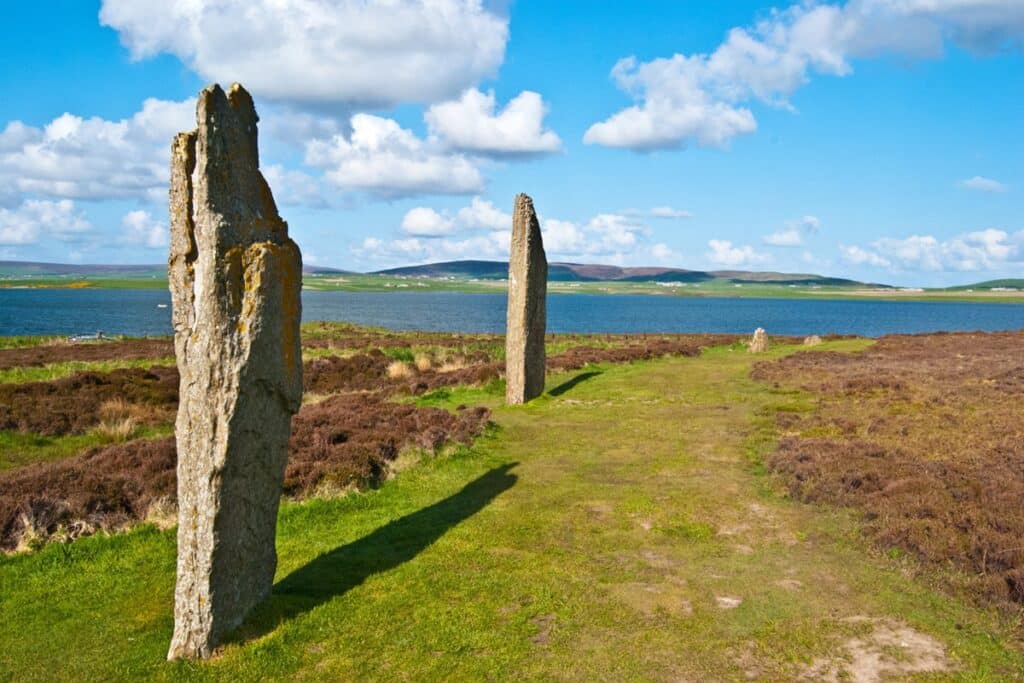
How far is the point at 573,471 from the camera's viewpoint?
13086 millimetres

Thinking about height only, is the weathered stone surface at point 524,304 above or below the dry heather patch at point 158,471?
above

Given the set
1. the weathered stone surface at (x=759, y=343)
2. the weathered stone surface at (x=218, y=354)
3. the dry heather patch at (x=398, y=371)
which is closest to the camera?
the weathered stone surface at (x=218, y=354)

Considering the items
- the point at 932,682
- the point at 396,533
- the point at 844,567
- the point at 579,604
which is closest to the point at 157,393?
the point at 396,533

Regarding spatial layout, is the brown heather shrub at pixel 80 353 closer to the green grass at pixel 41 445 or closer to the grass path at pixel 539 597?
the green grass at pixel 41 445

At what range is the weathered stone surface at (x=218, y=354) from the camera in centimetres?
676

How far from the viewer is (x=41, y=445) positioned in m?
17.2

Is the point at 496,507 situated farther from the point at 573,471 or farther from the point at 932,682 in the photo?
the point at 932,682

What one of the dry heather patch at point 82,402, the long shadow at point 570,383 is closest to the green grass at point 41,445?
the dry heather patch at point 82,402

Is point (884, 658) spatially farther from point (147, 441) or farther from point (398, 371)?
point (398, 371)

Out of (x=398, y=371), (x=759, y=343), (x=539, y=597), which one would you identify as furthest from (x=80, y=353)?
(x=539, y=597)

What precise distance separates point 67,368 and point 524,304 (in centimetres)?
2232

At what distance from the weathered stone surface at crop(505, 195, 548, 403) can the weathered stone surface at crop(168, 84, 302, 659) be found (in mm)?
12814

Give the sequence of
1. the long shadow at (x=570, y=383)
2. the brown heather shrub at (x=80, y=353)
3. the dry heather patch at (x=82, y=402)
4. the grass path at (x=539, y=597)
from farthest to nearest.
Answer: the brown heather shrub at (x=80, y=353), the long shadow at (x=570, y=383), the dry heather patch at (x=82, y=402), the grass path at (x=539, y=597)

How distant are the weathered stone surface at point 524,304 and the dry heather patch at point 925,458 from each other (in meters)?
6.94
